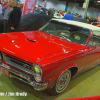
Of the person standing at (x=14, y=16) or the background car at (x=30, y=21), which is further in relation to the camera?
the background car at (x=30, y=21)

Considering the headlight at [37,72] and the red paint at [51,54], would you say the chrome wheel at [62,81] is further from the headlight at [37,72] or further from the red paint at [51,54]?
the headlight at [37,72]

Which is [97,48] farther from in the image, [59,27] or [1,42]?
[1,42]

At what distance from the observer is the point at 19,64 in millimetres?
2342

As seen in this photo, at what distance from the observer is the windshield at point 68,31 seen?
323 centimetres

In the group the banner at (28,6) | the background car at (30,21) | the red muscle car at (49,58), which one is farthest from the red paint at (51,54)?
the banner at (28,6)

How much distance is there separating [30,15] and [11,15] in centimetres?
167

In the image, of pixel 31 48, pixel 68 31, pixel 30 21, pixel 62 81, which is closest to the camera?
pixel 31 48

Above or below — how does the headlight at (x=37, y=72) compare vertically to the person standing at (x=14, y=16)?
below

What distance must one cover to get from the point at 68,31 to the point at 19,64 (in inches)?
69.6

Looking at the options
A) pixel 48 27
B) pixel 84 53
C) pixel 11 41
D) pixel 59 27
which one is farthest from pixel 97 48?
pixel 11 41

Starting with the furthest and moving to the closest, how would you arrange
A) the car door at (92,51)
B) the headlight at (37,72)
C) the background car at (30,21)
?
the background car at (30,21), the car door at (92,51), the headlight at (37,72)

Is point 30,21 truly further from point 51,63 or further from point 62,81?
point 51,63

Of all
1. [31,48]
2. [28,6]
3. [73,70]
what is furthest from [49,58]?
[28,6]

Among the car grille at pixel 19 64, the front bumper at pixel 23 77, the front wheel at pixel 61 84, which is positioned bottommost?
the front wheel at pixel 61 84
